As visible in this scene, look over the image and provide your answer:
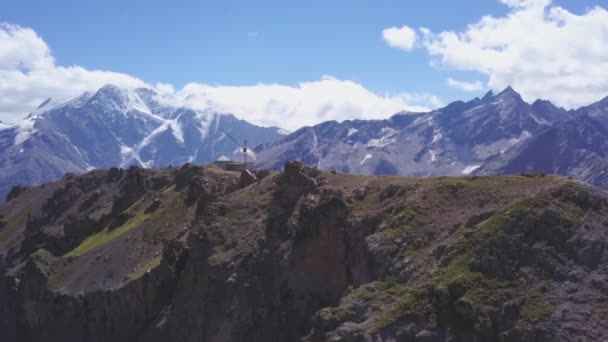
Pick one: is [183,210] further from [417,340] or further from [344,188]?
[417,340]

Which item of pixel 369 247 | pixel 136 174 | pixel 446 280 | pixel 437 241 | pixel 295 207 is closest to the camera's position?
pixel 446 280

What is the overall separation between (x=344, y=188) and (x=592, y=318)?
4259 centimetres

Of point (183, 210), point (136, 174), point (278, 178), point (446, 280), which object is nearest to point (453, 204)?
point (446, 280)

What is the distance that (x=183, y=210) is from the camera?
13888cm

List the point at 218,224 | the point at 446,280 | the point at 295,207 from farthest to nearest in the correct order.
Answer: the point at 218,224 → the point at 295,207 → the point at 446,280

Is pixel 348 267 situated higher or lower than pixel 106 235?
lower

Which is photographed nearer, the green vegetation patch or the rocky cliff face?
the rocky cliff face

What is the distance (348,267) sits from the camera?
8731 cm

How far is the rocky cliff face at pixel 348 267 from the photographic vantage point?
224 feet

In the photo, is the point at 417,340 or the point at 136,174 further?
the point at 136,174

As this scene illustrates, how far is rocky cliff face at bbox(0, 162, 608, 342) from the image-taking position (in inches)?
2687

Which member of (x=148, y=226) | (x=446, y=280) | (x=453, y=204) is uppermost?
(x=148, y=226)

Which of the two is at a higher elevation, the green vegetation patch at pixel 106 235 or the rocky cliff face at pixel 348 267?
the green vegetation patch at pixel 106 235

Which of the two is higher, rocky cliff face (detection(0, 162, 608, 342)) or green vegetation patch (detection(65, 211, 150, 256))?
green vegetation patch (detection(65, 211, 150, 256))
